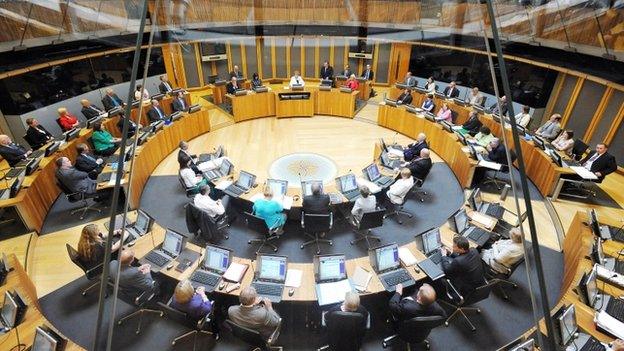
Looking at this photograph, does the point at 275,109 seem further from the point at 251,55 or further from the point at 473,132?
the point at 473,132

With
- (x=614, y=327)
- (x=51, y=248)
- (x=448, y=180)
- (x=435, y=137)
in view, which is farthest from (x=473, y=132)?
(x=51, y=248)

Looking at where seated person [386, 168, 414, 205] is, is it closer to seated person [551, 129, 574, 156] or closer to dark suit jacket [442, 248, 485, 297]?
dark suit jacket [442, 248, 485, 297]

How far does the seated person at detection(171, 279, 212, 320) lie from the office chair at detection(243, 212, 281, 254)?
1.78 metres

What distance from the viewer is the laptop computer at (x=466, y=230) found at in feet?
18.9

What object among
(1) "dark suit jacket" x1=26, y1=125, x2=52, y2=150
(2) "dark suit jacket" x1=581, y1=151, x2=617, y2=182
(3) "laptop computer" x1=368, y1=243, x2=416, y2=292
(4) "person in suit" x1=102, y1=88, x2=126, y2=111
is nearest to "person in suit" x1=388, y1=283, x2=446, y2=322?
(3) "laptop computer" x1=368, y1=243, x2=416, y2=292

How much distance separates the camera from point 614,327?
3979 millimetres

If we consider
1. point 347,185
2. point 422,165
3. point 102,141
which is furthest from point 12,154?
point 422,165

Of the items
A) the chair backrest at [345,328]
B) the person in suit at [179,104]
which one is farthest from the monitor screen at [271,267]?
the person in suit at [179,104]

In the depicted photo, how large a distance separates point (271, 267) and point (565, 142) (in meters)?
8.64

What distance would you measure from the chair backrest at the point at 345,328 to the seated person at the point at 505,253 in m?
2.73

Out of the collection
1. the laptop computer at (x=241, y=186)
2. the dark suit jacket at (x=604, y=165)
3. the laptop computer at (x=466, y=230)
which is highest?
the dark suit jacket at (x=604, y=165)

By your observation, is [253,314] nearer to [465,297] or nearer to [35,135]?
[465,297]

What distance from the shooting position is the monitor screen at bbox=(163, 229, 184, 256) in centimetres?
528

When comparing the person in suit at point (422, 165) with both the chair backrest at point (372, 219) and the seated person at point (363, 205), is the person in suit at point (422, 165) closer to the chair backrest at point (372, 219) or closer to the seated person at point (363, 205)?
the seated person at point (363, 205)
